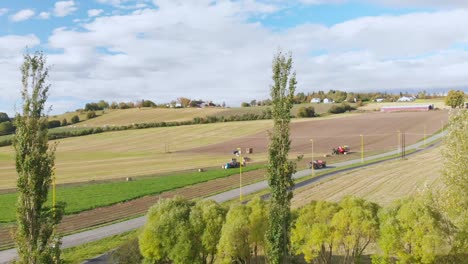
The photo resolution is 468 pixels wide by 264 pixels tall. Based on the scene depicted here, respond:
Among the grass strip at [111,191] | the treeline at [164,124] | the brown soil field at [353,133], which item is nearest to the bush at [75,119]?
the treeline at [164,124]

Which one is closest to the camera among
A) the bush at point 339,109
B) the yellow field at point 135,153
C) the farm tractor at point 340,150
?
the yellow field at point 135,153

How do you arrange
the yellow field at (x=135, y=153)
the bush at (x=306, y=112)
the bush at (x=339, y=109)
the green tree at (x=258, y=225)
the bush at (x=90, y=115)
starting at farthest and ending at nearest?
the bush at (x=90, y=115) → the bush at (x=339, y=109) → the bush at (x=306, y=112) → the yellow field at (x=135, y=153) → the green tree at (x=258, y=225)

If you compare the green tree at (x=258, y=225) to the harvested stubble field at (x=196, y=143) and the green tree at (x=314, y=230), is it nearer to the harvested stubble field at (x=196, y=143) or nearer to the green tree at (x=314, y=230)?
the green tree at (x=314, y=230)

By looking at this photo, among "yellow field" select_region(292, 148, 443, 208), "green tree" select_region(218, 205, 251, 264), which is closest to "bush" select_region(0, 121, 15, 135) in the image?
"yellow field" select_region(292, 148, 443, 208)

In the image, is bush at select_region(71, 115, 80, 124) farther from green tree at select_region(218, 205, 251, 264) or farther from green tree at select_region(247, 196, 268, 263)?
green tree at select_region(247, 196, 268, 263)

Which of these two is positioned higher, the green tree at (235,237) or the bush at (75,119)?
the bush at (75,119)

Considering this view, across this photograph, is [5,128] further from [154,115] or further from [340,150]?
[340,150]

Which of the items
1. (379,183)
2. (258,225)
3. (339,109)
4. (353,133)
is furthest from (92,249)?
(339,109)

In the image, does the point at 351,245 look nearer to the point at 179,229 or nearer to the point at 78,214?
the point at 179,229
